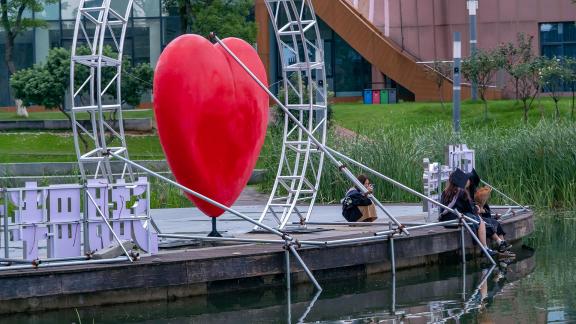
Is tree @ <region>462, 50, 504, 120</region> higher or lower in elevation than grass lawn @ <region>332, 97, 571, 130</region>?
higher

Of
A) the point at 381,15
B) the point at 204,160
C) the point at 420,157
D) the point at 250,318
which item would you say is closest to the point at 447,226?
the point at 204,160

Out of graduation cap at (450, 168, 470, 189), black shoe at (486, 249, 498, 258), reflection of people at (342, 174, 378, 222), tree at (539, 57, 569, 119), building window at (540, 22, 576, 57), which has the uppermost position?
building window at (540, 22, 576, 57)

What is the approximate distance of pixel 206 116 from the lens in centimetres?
1603

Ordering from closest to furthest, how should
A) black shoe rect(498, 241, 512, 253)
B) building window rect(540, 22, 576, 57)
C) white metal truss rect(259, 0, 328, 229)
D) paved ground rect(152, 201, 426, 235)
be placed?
black shoe rect(498, 241, 512, 253), white metal truss rect(259, 0, 328, 229), paved ground rect(152, 201, 426, 235), building window rect(540, 22, 576, 57)

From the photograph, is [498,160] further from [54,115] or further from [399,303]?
[54,115]

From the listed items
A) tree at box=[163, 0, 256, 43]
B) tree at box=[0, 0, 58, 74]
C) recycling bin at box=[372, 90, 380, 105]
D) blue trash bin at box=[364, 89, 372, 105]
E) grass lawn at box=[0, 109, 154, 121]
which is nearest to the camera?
tree at box=[163, 0, 256, 43]

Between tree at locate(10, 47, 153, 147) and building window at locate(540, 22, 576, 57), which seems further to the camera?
building window at locate(540, 22, 576, 57)

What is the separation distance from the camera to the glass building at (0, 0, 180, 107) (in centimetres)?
5034

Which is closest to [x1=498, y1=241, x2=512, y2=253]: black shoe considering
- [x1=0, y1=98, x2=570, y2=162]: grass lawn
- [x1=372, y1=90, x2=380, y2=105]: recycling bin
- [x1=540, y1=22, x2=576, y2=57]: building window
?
[x1=0, y1=98, x2=570, y2=162]: grass lawn

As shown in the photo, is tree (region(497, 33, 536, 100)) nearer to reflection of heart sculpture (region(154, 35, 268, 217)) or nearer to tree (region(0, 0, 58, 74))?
tree (region(0, 0, 58, 74))

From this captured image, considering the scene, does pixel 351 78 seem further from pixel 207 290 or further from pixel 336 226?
pixel 207 290

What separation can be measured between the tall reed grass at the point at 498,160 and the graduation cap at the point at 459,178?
Result: 7532mm

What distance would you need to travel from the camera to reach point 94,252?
13781mm

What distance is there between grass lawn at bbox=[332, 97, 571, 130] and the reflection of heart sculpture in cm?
2097
